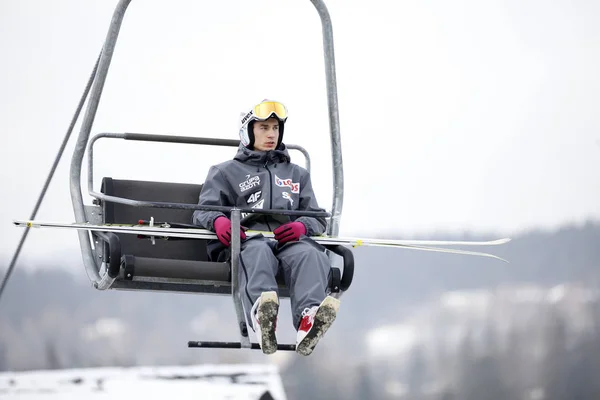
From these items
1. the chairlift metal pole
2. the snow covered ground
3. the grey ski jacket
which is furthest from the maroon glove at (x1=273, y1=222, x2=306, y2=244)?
the snow covered ground

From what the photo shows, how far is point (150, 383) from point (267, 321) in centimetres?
601

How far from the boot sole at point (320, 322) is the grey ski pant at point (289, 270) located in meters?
0.09

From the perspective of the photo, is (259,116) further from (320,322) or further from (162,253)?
(320,322)

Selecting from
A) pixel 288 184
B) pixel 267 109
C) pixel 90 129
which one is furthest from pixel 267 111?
pixel 90 129

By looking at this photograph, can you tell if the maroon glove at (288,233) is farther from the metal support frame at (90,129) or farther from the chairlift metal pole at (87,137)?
the chairlift metal pole at (87,137)

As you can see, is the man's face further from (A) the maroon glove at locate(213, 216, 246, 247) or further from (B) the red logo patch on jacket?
(A) the maroon glove at locate(213, 216, 246, 247)

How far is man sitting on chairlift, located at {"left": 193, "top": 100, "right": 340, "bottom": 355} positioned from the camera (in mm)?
3684

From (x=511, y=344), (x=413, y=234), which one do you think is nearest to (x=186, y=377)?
(x=413, y=234)

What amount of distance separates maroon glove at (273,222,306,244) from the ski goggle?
490 millimetres

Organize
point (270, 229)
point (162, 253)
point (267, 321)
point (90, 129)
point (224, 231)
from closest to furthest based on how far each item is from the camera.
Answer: point (267, 321), point (224, 231), point (270, 229), point (90, 129), point (162, 253)

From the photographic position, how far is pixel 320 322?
12.0ft

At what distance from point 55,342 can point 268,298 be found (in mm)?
6671

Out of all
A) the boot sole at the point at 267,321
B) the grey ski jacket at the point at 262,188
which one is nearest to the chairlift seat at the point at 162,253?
the grey ski jacket at the point at 262,188

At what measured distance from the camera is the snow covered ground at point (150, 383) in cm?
902
